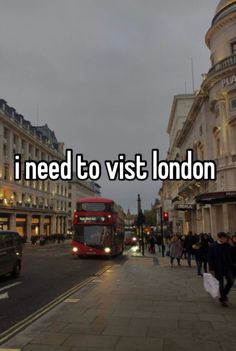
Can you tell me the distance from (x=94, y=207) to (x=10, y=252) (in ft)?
37.9

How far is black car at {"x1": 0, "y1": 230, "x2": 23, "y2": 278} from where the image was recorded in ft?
48.0

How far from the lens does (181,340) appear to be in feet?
21.6

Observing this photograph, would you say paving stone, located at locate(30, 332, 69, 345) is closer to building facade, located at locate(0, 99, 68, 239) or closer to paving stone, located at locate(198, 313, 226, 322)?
paving stone, located at locate(198, 313, 226, 322)

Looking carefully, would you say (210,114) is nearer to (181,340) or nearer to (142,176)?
(142,176)

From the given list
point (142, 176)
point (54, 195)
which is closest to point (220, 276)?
point (142, 176)

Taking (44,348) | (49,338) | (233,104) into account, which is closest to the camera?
(44,348)

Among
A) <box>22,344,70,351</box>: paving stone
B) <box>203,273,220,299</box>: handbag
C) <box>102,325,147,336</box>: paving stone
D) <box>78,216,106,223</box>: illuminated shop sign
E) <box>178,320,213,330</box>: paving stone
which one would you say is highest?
<box>78,216,106,223</box>: illuminated shop sign

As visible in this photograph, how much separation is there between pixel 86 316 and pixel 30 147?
2480 inches

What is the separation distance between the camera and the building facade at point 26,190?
55.8 m

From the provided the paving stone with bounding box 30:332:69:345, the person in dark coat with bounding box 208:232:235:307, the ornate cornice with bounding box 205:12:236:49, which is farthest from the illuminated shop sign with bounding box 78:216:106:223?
the paving stone with bounding box 30:332:69:345

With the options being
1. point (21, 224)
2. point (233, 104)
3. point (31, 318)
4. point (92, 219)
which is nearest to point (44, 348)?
point (31, 318)

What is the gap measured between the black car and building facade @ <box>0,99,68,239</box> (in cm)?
3741

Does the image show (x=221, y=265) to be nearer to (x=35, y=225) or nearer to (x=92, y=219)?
(x=92, y=219)

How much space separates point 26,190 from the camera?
210 ft
